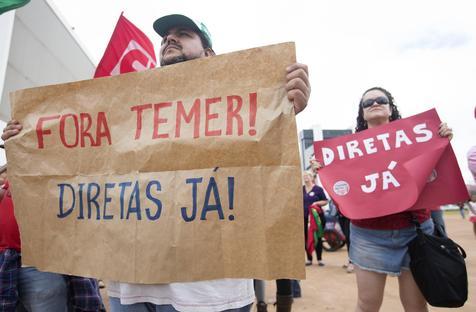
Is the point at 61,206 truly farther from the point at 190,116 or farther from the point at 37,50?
the point at 37,50

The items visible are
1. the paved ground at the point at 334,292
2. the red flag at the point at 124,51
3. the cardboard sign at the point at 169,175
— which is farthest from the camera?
the paved ground at the point at 334,292

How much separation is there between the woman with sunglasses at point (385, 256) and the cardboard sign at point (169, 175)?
3.56 feet

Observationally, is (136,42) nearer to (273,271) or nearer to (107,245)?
(107,245)

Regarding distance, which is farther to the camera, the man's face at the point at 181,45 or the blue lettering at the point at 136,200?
the man's face at the point at 181,45

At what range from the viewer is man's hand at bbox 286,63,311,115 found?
3.73 ft

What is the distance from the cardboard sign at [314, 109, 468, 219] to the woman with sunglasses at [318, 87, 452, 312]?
0.11m

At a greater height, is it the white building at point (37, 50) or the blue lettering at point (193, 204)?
the white building at point (37, 50)

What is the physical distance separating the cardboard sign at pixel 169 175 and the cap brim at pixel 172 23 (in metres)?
0.35

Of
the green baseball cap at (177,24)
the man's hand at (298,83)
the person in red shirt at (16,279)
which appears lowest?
the person in red shirt at (16,279)

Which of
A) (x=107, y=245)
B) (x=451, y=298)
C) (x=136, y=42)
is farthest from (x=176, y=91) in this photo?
(x=136, y=42)

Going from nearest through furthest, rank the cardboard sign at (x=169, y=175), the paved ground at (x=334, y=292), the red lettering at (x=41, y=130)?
the cardboard sign at (x=169, y=175) → the red lettering at (x=41, y=130) → the paved ground at (x=334, y=292)

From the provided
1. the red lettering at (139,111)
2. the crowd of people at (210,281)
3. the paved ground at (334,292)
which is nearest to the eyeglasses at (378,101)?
the crowd of people at (210,281)

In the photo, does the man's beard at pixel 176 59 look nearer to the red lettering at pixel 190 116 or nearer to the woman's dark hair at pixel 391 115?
the red lettering at pixel 190 116

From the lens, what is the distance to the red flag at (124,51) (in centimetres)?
312
